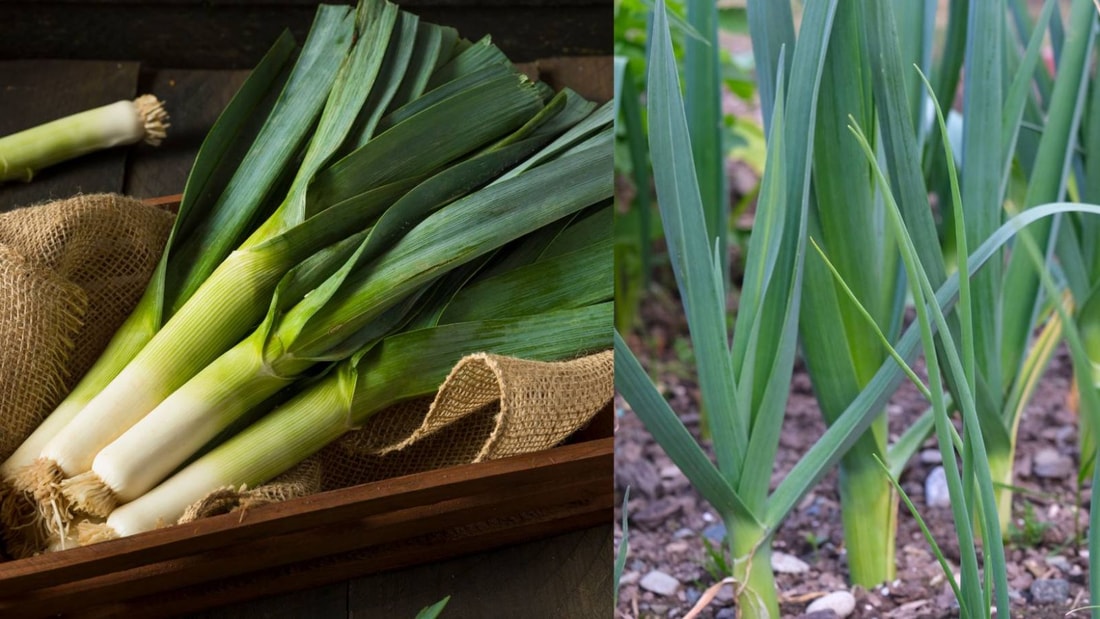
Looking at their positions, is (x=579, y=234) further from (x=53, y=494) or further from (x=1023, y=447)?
(x=1023, y=447)

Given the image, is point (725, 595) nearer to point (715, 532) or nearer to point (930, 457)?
point (715, 532)

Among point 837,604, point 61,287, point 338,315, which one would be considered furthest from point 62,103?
point 837,604

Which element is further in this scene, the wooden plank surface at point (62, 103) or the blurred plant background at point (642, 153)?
the blurred plant background at point (642, 153)

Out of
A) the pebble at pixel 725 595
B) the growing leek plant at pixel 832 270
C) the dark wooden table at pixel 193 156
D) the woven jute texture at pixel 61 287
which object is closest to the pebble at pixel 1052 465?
the growing leek plant at pixel 832 270

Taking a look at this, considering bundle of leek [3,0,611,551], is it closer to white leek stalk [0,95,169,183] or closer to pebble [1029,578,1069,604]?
white leek stalk [0,95,169,183]

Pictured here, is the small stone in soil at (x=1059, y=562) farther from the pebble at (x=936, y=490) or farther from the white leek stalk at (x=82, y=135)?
the white leek stalk at (x=82, y=135)

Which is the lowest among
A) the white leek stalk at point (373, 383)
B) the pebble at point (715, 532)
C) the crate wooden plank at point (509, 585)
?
the pebble at point (715, 532)

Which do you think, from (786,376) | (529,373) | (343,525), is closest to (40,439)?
(343,525)

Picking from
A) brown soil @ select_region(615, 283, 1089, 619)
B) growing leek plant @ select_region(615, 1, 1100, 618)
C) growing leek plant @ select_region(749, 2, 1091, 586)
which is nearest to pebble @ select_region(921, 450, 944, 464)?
brown soil @ select_region(615, 283, 1089, 619)
